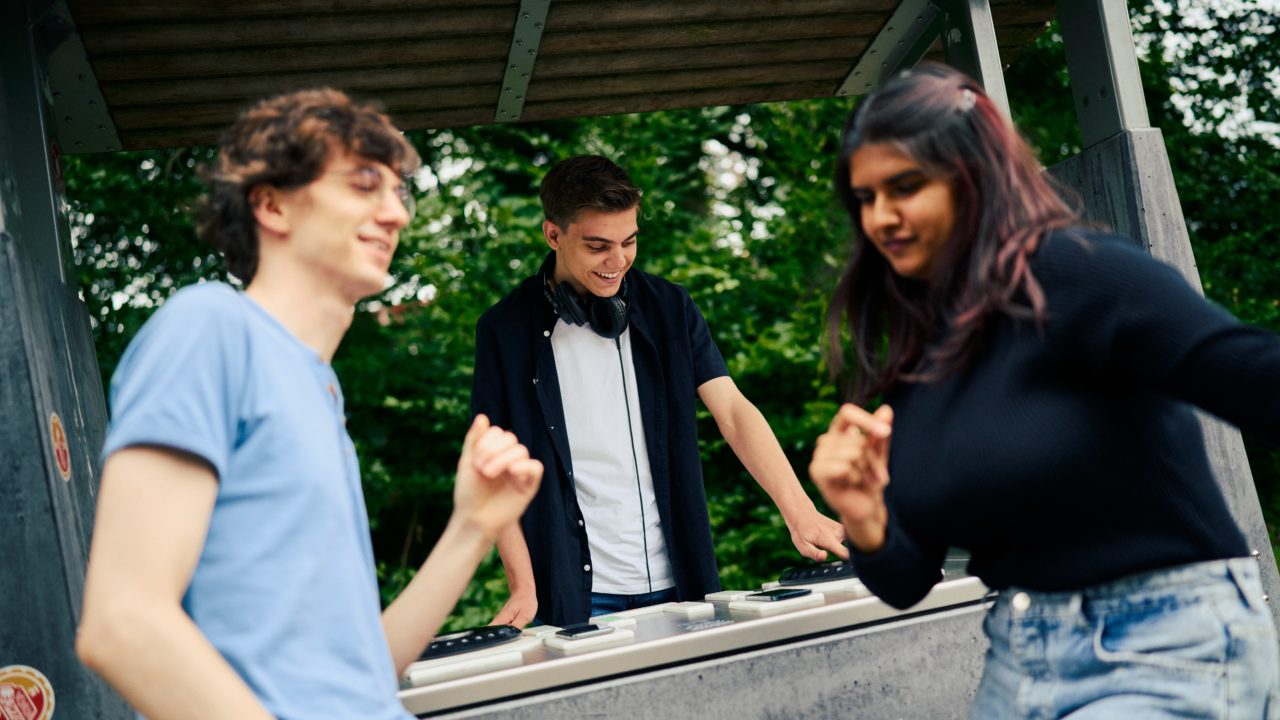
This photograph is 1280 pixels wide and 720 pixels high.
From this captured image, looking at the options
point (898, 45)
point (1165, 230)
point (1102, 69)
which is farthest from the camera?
point (898, 45)

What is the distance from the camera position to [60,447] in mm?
2518

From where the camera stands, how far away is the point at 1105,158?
11.4ft

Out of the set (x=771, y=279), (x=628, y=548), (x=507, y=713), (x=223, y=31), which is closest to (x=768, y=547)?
(x=771, y=279)

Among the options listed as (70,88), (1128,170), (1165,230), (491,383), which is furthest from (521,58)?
(1165,230)

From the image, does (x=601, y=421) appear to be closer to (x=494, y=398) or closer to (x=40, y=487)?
(x=494, y=398)

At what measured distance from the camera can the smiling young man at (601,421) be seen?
3.56 m

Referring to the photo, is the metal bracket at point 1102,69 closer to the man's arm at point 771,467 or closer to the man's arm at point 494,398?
the man's arm at point 771,467

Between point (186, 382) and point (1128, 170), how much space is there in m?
2.85

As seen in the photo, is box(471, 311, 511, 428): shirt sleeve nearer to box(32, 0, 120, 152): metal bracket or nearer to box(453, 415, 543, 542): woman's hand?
box(32, 0, 120, 152): metal bracket

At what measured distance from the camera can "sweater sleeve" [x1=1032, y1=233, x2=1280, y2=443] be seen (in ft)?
4.45

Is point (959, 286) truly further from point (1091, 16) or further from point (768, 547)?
point (768, 547)

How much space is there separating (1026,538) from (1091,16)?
8.13 ft

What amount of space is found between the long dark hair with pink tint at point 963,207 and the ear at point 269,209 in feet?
2.68

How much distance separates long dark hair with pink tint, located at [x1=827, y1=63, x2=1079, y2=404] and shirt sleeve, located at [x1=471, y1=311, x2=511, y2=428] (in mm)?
2076
